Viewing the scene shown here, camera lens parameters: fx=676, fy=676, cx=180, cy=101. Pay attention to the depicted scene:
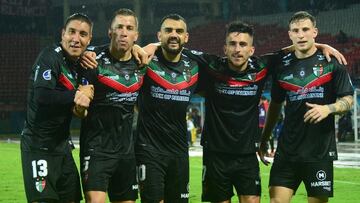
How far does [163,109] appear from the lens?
6941 mm

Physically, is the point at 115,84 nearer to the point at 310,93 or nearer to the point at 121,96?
the point at 121,96

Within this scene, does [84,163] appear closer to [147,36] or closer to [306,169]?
[306,169]

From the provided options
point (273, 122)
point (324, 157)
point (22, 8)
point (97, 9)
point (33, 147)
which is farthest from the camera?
point (97, 9)

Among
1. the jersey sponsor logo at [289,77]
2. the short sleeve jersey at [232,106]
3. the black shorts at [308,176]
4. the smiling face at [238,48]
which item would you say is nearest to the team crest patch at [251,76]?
the short sleeve jersey at [232,106]

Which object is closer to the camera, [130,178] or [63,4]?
[130,178]

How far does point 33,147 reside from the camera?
6.40m

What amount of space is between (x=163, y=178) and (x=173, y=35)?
4.85 feet

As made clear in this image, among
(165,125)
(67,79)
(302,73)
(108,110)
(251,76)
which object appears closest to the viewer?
(67,79)

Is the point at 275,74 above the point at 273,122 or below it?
above

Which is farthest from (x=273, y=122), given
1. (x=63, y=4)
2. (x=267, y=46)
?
(x=63, y=4)

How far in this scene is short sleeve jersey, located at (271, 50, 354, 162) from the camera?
22.9ft

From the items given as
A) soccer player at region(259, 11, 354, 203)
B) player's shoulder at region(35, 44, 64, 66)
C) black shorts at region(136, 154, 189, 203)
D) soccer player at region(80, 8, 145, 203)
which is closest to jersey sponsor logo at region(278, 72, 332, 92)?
soccer player at region(259, 11, 354, 203)

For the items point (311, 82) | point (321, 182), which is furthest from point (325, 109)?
point (321, 182)

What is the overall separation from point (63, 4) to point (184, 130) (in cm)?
3471
